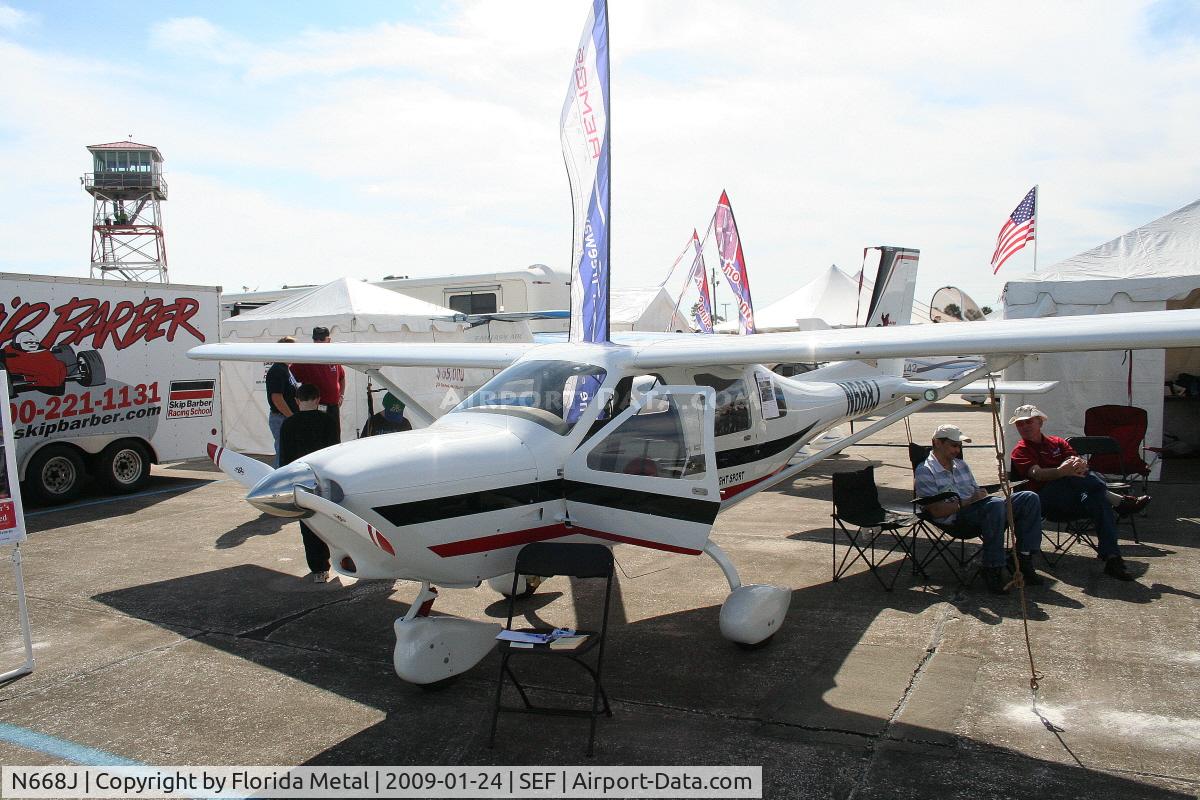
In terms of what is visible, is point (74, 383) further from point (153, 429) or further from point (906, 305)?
point (906, 305)

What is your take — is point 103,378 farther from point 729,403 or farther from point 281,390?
point 729,403

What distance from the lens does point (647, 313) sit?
20.0 meters

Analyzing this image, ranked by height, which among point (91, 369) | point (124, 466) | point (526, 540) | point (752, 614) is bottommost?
point (752, 614)

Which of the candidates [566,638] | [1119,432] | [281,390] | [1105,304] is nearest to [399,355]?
[281,390]

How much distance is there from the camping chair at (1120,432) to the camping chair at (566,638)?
22.0ft

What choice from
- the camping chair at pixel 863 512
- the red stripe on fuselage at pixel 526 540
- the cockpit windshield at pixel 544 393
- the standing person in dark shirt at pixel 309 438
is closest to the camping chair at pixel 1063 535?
the camping chair at pixel 863 512

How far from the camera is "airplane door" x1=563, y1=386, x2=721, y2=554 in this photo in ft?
15.3

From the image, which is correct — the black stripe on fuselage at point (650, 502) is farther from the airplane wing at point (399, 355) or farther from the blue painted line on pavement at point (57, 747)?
the blue painted line on pavement at point (57, 747)

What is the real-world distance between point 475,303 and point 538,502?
546 inches

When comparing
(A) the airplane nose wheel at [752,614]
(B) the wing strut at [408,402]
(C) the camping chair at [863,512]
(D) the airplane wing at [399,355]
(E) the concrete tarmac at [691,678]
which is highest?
(D) the airplane wing at [399,355]

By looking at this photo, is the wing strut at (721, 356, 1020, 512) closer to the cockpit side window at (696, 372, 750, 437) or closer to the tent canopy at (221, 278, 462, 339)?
the cockpit side window at (696, 372, 750, 437)

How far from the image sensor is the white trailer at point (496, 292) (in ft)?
57.4

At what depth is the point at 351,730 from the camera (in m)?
4.09

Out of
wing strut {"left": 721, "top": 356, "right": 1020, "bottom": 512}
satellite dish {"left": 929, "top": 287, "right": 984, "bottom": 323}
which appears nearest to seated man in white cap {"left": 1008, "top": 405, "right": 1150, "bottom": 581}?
wing strut {"left": 721, "top": 356, "right": 1020, "bottom": 512}
